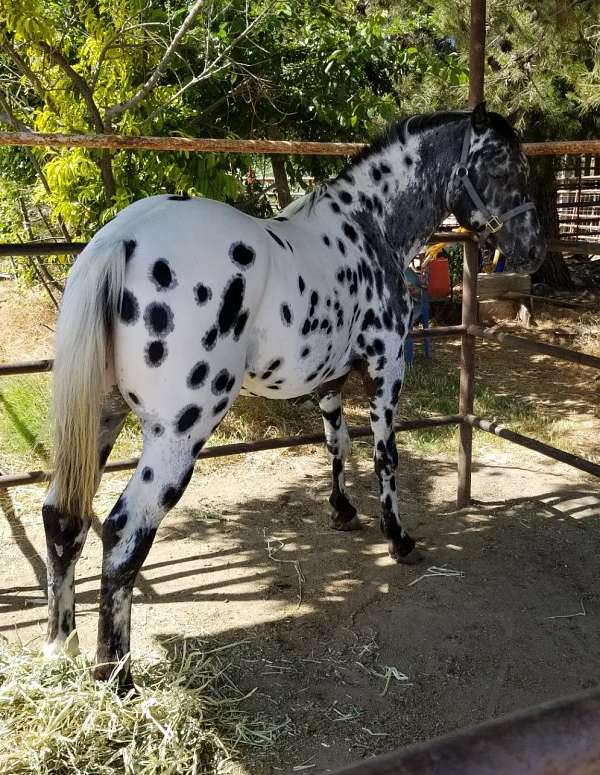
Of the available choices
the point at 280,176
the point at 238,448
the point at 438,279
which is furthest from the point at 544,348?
the point at 438,279

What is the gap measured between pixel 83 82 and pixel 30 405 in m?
2.00

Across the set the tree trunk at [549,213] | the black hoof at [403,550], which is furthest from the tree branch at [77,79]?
the tree trunk at [549,213]

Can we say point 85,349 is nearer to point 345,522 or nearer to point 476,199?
point 476,199

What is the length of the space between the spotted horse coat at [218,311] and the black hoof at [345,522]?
0.81m

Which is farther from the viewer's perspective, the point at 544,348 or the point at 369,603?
the point at 544,348

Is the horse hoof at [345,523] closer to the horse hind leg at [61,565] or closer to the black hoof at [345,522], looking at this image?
the black hoof at [345,522]

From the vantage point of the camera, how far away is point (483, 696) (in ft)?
7.66

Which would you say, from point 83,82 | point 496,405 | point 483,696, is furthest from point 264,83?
point 483,696

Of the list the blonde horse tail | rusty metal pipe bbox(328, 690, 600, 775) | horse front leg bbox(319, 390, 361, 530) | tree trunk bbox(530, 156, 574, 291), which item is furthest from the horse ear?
tree trunk bbox(530, 156, 574, 291)

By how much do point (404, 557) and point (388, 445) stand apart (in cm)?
52

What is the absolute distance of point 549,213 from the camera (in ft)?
31.1

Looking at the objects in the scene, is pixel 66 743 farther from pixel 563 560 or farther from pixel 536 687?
pixel 563 560

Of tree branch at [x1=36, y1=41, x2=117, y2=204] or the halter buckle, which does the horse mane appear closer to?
the halter buckle

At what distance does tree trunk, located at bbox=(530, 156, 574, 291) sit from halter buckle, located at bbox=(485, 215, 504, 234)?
6303 mm
